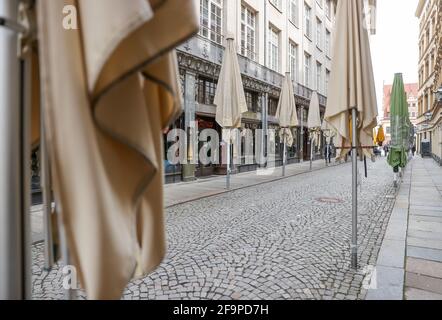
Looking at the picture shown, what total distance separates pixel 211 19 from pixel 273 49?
7.45 meters

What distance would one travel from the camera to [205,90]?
1438 cm

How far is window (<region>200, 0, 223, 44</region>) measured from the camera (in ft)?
46.9

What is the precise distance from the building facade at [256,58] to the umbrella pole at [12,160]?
1117 centimetres

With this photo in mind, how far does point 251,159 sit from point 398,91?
8.63 metres

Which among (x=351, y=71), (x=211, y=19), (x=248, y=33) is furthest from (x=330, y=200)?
(x=248, y=33)

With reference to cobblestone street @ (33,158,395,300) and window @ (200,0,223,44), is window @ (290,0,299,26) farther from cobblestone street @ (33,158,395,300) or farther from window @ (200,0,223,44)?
cobblestone street @ (33,158,395,300)

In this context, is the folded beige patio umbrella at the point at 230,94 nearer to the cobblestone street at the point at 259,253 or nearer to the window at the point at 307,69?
the cobblestone street at the point at 259,253

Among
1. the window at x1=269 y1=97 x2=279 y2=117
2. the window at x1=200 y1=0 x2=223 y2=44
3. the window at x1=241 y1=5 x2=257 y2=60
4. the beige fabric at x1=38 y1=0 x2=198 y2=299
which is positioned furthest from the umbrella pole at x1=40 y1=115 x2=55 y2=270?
the window at x1=269 y1=97 x2=279 y2=117

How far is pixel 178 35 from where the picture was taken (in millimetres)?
946

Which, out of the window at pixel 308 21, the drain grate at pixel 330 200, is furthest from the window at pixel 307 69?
the drain grate at pixel 330 200

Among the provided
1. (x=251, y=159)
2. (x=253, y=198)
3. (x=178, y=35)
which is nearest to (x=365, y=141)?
(x=178, y=35)

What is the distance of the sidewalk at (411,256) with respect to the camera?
3305mm

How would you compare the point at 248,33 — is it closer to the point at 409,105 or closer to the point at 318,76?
the point at 318,76

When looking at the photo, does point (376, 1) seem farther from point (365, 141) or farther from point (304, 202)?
point (304, 202)
